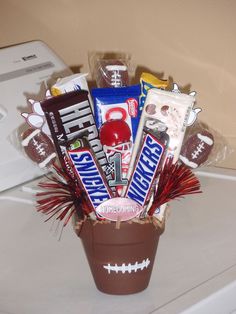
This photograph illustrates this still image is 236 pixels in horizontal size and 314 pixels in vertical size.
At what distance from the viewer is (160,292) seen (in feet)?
2.37

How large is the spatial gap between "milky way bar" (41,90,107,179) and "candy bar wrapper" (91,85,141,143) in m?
0.03

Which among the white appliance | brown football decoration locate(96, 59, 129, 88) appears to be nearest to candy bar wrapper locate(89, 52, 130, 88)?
brown football decoration locate(96, 59, 129, 88)

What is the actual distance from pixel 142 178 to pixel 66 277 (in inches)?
8.0

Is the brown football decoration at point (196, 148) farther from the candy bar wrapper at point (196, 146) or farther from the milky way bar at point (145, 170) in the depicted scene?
the milky way bar at point (145, 170)

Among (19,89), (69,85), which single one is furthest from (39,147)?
(19,89)

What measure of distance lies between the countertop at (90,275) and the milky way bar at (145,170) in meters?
0.14

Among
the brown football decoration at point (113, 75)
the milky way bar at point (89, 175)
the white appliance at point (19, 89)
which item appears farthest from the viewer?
the white appliance at point (19, 89)

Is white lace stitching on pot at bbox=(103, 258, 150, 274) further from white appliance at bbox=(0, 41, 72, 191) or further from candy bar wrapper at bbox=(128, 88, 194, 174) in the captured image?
white appliance at bbox=(0, 41, 72, 191)

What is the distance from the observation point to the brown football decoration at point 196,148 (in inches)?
32.0

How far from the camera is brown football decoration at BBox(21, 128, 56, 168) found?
2.60 ft

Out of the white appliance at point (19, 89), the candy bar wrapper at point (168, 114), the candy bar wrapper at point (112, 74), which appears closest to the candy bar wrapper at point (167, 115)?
the candy bar wrapper at point (168, 114)

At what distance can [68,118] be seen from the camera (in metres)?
0.67

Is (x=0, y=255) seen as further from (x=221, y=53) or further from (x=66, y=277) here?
(x=221, y=53)
